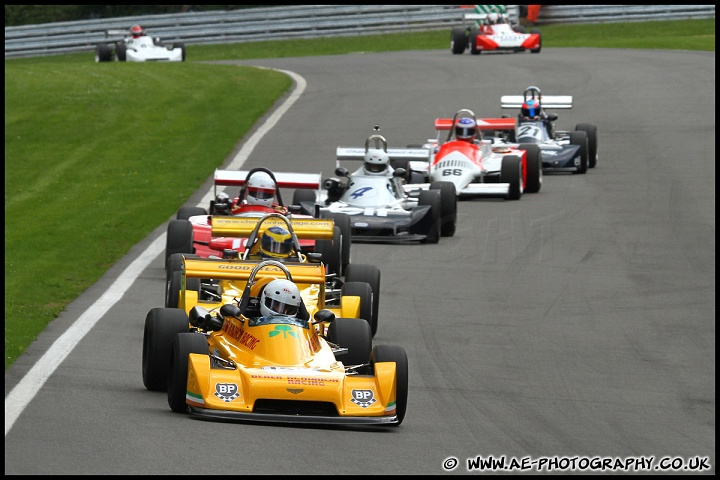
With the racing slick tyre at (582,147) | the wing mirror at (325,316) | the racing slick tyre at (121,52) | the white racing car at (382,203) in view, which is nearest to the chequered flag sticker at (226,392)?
the wing mirror at (325,316)

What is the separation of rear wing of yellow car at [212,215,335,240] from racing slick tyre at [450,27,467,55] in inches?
1259

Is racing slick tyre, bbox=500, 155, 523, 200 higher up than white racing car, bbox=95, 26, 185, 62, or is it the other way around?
white racing car, bbox=95, 26, 185, 62

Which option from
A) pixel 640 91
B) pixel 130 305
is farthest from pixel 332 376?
pixel 640 91

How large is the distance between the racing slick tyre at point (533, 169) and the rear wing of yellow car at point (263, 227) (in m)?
10.2

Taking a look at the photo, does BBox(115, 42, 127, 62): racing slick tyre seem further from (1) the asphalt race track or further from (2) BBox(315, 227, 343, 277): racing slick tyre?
(2) BBox(315, 227, 343, 277): racing slick tyre

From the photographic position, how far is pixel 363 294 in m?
15.2

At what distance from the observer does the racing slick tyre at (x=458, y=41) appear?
48.9 metres

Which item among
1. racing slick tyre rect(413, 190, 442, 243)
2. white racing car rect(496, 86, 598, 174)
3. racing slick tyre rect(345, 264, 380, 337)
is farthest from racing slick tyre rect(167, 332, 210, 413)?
white racing car rect(496, 86, 598, 174)

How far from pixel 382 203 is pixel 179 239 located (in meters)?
4.99

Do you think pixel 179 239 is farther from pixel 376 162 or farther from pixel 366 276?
pixel 376 162

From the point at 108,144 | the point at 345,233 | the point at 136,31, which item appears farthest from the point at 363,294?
the point at 136,31

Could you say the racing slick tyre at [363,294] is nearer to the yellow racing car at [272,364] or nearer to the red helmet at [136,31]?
the yellow racing car at [272,364]

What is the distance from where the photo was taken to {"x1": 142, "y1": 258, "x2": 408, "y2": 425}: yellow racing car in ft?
39.0

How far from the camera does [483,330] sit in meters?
16.2
